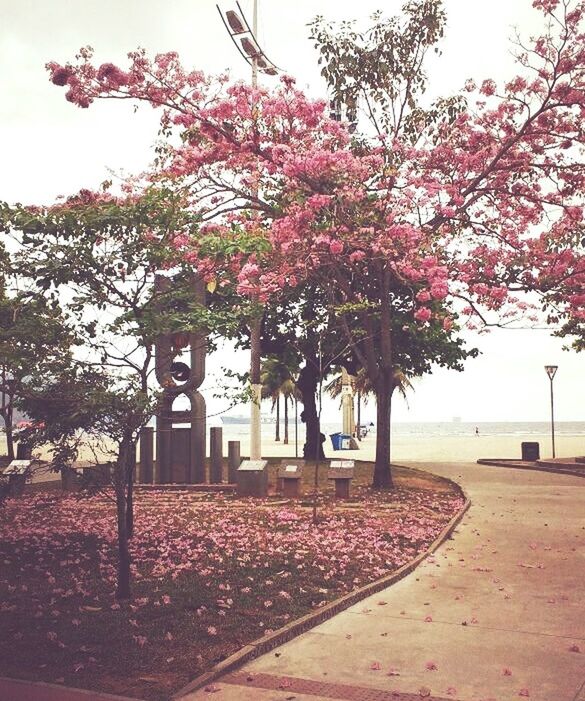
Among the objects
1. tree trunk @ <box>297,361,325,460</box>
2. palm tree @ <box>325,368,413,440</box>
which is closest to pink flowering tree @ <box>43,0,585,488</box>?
tree trunk @ <box>297,361,325,460</box>

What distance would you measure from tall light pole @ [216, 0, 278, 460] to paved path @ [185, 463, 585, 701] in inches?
405

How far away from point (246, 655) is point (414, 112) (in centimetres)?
1651

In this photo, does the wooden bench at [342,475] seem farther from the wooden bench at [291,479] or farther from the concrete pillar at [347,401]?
the concrete pillar at [347,401]

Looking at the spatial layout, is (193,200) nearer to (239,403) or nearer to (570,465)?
(239,403)

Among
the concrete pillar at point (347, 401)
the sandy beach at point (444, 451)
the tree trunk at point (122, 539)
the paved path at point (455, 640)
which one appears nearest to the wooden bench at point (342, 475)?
the paved path at point (455, 640)

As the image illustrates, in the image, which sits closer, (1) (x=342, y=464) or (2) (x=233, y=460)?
(1) (x=342, y=464)

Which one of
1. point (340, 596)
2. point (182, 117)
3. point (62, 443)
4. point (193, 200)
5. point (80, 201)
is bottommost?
point (340, 596)

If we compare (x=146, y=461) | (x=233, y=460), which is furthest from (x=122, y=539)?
(x=146, y=461)

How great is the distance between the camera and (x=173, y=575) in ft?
31.0

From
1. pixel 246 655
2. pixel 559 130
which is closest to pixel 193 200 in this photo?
pixel 559 130

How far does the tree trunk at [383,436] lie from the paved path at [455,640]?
7.80 metres

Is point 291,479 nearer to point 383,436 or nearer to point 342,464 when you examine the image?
point 342,464

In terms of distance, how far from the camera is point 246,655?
A: 6.37 metres

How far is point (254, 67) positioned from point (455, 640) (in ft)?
68.6
